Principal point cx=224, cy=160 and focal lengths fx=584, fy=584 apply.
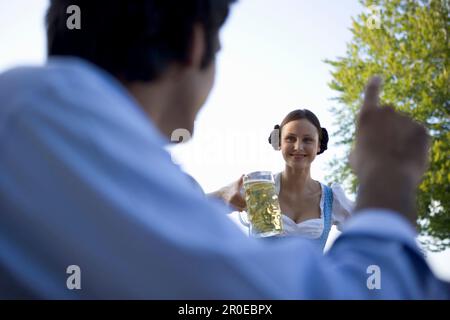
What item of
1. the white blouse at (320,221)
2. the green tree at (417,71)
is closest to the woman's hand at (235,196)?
the white blouse at (320,221)

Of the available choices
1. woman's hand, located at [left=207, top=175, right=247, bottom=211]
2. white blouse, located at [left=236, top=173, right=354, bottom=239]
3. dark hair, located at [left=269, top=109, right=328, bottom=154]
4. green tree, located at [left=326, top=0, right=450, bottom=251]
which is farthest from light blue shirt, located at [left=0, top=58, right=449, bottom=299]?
green tree, located at [left=326, top=0, right=450, bottom=251]

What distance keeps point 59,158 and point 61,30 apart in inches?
12.6

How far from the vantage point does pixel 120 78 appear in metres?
0.63

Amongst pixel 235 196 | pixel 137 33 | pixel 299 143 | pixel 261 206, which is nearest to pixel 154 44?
pixel 137 33

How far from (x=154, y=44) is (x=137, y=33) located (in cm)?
2

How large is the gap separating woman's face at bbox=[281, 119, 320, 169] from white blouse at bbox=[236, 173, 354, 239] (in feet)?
0.93

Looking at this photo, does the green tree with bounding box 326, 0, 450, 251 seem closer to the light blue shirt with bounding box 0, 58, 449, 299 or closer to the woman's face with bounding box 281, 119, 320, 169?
the woman's face with bounding box 281, 119, 320, 169

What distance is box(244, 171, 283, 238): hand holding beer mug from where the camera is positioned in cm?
247

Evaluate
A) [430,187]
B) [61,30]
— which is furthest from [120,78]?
[430,187]

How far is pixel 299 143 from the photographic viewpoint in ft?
12.3

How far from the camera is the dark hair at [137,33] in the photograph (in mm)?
616

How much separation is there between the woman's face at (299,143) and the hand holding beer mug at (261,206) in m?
1.25

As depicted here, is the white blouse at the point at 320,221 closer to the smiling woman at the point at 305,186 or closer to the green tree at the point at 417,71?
the smiling woman at the point at 305,186
